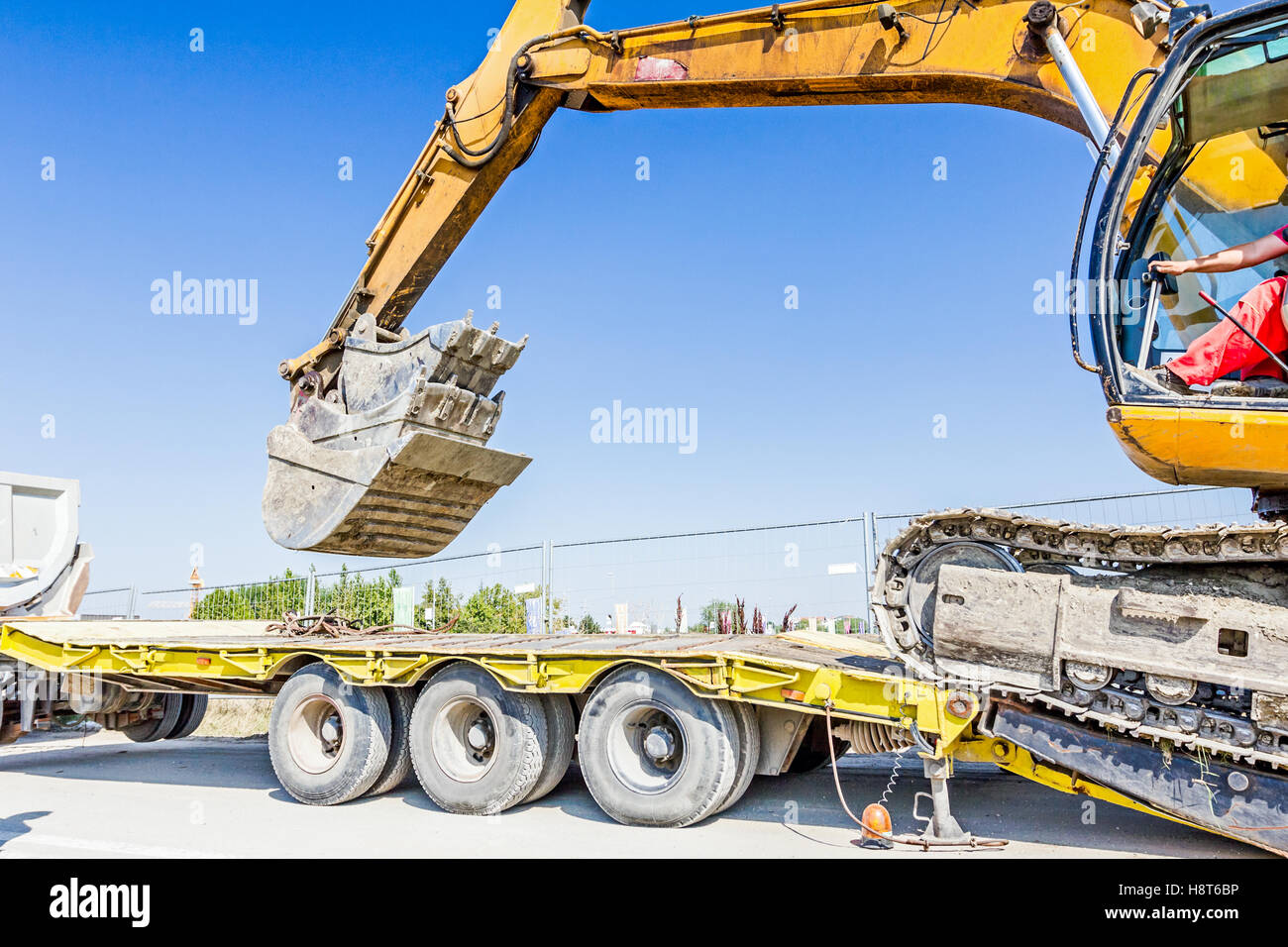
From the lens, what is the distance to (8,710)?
924cm

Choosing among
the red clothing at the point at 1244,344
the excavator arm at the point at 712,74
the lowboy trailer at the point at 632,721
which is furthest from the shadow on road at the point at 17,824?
the red clothing at the point at 1244,344

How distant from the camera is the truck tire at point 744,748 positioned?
20.1ft

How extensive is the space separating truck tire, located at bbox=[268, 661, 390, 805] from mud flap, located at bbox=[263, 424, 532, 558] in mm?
1436

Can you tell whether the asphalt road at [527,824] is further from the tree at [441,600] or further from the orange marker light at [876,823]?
the tree at [441,600]

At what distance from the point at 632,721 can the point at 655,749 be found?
10.3 inches

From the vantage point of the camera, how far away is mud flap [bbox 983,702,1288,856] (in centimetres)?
451

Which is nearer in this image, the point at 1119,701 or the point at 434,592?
the point at 1119,701

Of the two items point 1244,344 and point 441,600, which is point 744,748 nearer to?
point 1244,344

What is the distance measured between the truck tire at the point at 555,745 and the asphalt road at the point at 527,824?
0.60ft

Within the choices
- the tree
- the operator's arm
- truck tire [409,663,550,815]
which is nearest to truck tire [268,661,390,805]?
truck tire [409,663,550,815]

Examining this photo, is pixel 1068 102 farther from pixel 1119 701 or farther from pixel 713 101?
pixel 1119 701
